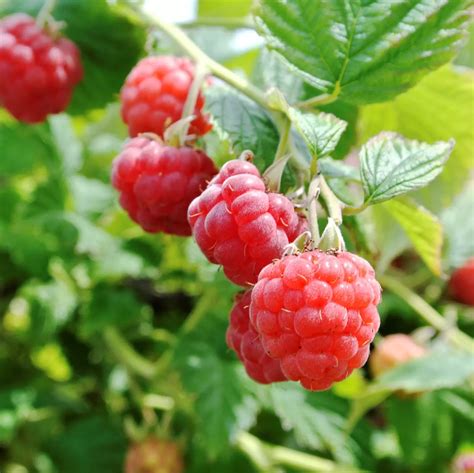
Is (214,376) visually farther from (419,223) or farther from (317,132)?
(317,132)

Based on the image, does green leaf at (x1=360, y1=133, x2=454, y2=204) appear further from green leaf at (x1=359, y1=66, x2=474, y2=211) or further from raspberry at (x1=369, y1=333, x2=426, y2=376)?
raspberry at (x1=369, y1=333, x2=426, y2=376)

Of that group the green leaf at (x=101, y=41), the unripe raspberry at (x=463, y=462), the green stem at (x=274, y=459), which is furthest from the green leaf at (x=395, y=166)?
the unripe raspberry at (x=463, y=462)

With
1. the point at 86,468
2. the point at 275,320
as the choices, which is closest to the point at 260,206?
the point at 275,320

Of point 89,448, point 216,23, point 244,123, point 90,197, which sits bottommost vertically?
point 89,448

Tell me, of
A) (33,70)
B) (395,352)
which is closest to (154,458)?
(395,352)

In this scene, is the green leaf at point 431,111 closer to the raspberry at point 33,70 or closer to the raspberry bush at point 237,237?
the raspberry bush at point 237,237

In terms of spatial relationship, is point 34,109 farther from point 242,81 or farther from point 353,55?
point 353,55

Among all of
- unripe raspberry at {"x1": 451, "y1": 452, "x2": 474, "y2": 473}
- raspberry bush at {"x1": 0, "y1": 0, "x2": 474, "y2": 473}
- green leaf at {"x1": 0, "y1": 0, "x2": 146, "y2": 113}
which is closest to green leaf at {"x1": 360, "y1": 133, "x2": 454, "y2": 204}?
raspberry bush at {"x1": 0, "y1": 0, "x2": 474, "y2": 473}
